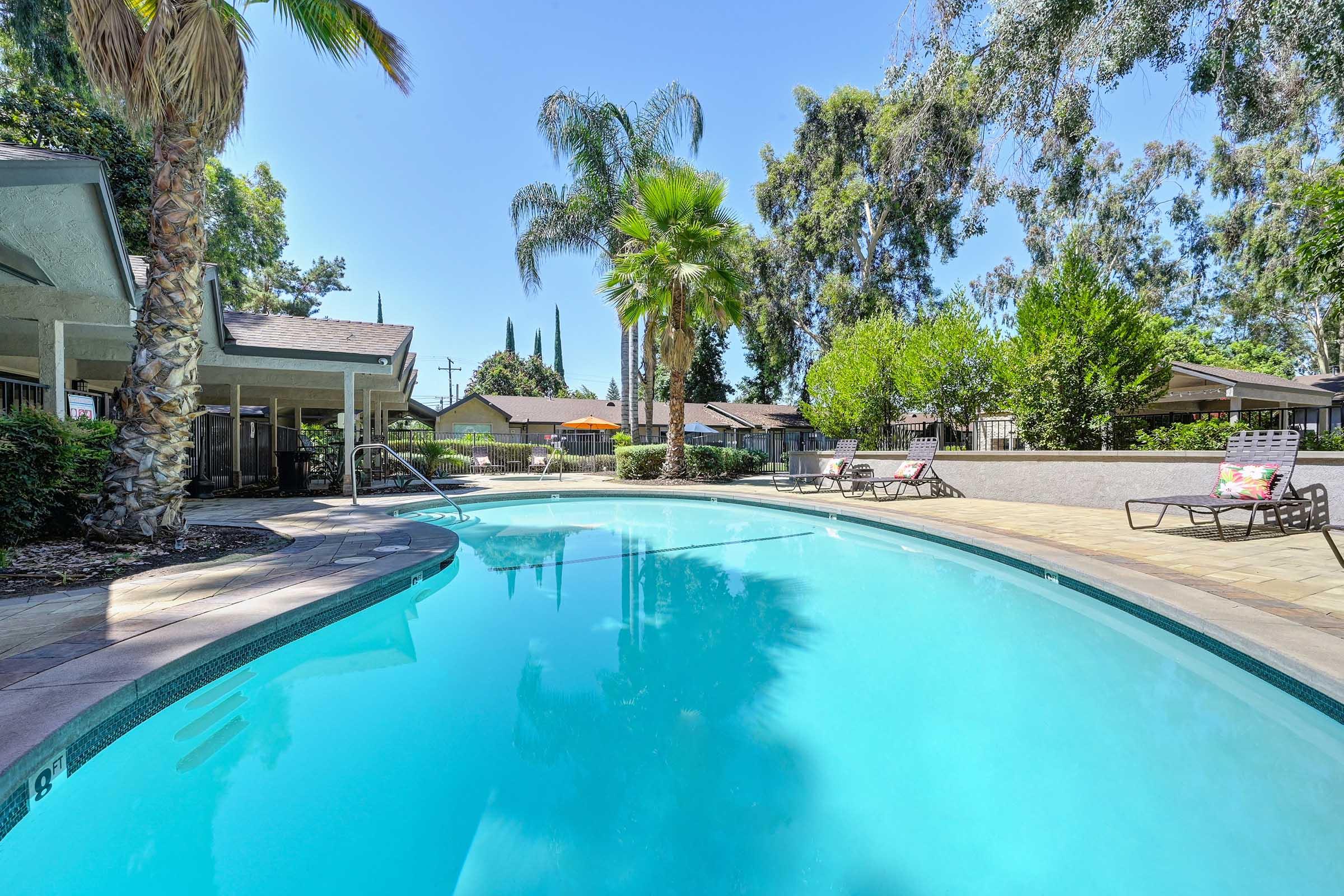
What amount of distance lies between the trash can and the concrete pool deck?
3433mm

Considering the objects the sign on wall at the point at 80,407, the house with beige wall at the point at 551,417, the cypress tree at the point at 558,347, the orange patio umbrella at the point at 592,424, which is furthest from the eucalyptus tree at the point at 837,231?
the cypress tree at the point at 558,347

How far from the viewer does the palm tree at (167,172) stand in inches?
211

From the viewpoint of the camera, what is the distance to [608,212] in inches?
689

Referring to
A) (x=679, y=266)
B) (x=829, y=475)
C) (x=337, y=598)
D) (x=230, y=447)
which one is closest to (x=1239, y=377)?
(x=829, y=475)

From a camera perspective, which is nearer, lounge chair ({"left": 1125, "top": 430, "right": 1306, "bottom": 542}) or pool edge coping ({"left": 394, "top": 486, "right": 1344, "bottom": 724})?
pool edge coping ({"left": 394, "top": 486, "right": 1344, "bottom": 724})

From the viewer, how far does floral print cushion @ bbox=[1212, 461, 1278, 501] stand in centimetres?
665

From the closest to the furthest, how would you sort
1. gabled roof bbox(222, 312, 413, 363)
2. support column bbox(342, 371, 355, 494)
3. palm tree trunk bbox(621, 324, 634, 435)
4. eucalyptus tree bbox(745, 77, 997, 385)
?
gabled roof bbox(222, 312, 413, 363), support column bbox(342, 371, 355, 494), palm tree trunk bbox(621, 324, 634, 435), eucalyptus tree bbox(745, 77, 997, 385)

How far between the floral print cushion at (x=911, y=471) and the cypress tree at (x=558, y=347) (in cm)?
5427

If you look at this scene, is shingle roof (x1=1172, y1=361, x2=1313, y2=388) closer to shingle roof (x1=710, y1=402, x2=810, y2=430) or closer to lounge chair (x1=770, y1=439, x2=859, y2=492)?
lounge chair (x1=770, y1=439, x2=859, y2=492)

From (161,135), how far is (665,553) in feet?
23.2

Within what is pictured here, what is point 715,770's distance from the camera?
2.82 meters

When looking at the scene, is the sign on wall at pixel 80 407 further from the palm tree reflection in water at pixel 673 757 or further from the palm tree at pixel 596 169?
the palm tree at pixel 596 169

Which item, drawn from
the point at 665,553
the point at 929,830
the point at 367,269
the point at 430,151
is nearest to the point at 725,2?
the point at 430,151

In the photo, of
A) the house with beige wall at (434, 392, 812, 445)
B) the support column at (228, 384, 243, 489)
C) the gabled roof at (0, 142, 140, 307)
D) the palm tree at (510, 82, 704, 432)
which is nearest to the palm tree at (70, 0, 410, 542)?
the gabled roof at (0, 142, 140, 307)
